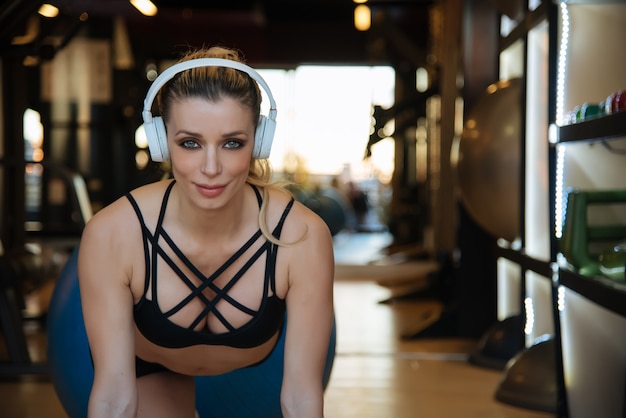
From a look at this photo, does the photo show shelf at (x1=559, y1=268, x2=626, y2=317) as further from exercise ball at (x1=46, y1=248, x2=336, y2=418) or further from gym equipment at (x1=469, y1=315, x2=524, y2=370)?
gym equipment at (x1=469, y1=315, x2=524, y2=370)

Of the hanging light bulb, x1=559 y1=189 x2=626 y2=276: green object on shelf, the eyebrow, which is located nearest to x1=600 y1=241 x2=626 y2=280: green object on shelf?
x1=559 y1=189 x2=626 y2=276: green object on shelf

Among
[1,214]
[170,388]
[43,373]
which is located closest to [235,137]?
[170,388]

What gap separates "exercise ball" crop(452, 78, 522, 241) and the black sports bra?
2.18 meters

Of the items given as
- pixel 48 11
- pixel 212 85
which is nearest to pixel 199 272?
pixel 212 85

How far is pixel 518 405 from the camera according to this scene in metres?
3.29

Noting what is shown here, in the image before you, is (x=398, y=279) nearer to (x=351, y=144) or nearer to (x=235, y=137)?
(x=351, y=144)

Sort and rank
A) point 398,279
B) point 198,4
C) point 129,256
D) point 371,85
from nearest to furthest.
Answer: point 129,256 → point 398,279 → point 371,85 → point 198,4

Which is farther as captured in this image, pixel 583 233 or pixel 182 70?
pixel 583 233

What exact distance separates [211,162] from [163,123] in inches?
5.5

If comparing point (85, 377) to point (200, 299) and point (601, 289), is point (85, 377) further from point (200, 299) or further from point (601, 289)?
point (601, 289)

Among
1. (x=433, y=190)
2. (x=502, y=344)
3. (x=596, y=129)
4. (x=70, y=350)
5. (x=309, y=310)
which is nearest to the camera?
(x=309, y=310)

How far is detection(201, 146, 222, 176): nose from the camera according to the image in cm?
156

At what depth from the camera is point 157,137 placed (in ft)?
5.32

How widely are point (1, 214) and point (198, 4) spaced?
6039mm
